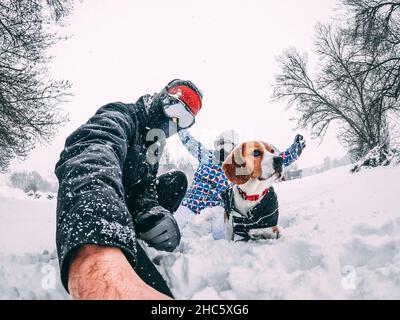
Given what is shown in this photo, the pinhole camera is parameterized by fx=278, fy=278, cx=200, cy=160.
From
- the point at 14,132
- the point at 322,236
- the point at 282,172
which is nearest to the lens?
the point at 322,236

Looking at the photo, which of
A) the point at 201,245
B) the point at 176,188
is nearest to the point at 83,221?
the point at 201,245

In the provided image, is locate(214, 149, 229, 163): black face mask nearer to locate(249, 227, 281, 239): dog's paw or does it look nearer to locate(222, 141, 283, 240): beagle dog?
locate(222, 141, 283, 240): beagle dog

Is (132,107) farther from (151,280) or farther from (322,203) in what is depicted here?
(322,203)

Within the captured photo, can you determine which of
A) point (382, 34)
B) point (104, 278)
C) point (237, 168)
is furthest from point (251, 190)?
point (382, 34)

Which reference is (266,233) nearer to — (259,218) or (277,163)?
(259,218)

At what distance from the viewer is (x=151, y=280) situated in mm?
1584

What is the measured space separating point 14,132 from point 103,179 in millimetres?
9311

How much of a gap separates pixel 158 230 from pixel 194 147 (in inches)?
129

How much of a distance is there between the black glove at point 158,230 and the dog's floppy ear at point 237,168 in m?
0.90

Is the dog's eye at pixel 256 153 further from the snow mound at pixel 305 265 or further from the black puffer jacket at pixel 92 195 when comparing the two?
the black puffer jacket at pixel 92 195

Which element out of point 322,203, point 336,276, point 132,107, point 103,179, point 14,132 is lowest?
point 336,276

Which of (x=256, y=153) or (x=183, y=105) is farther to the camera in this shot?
(x=256, y=153)

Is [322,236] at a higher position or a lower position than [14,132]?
lower

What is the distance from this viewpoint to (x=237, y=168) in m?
2.99
